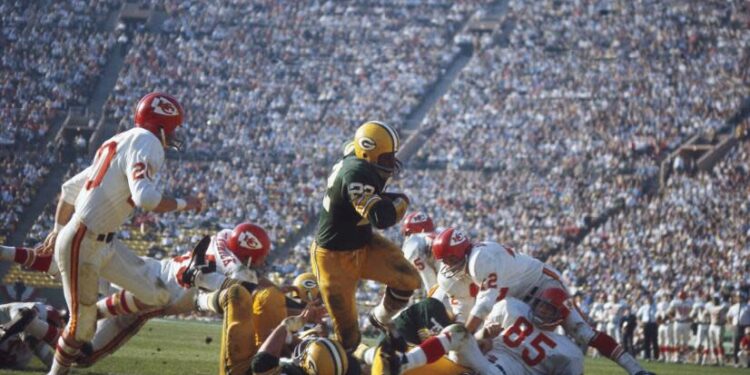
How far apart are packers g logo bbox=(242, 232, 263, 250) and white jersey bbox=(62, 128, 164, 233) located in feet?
4.38

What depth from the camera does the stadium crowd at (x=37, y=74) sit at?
34344mm

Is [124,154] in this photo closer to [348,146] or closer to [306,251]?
[348,146]

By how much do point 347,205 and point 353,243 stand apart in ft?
0.96

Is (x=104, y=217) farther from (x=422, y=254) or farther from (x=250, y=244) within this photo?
(x=422, y=254)

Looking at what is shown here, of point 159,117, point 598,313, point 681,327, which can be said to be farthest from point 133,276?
point 598,313

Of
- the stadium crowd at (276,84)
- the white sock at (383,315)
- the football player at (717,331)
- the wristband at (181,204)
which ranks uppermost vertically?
the wristband at (181,204)

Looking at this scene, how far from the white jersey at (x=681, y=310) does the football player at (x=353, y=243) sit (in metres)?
14.3

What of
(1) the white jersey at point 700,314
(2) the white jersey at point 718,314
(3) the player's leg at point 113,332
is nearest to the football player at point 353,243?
(3) the player's leg at point 113,332

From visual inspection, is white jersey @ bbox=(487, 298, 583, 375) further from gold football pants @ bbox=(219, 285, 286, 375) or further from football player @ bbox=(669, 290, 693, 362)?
football player @ bbox=(669, 290, 693, 362)

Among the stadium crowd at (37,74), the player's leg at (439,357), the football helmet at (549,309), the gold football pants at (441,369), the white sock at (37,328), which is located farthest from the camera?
the stadium crowd at (37,74)

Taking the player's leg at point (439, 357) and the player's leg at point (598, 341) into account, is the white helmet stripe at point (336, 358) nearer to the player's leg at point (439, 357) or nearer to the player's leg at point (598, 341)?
the player's leg at point (439, 357)

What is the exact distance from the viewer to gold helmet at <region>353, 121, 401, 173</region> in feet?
28.9

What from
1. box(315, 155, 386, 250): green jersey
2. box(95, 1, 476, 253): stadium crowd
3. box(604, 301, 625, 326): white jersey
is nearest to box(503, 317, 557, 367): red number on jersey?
box(315, 155, 386, 250): green jersey

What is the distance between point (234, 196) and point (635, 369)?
2479 cm
